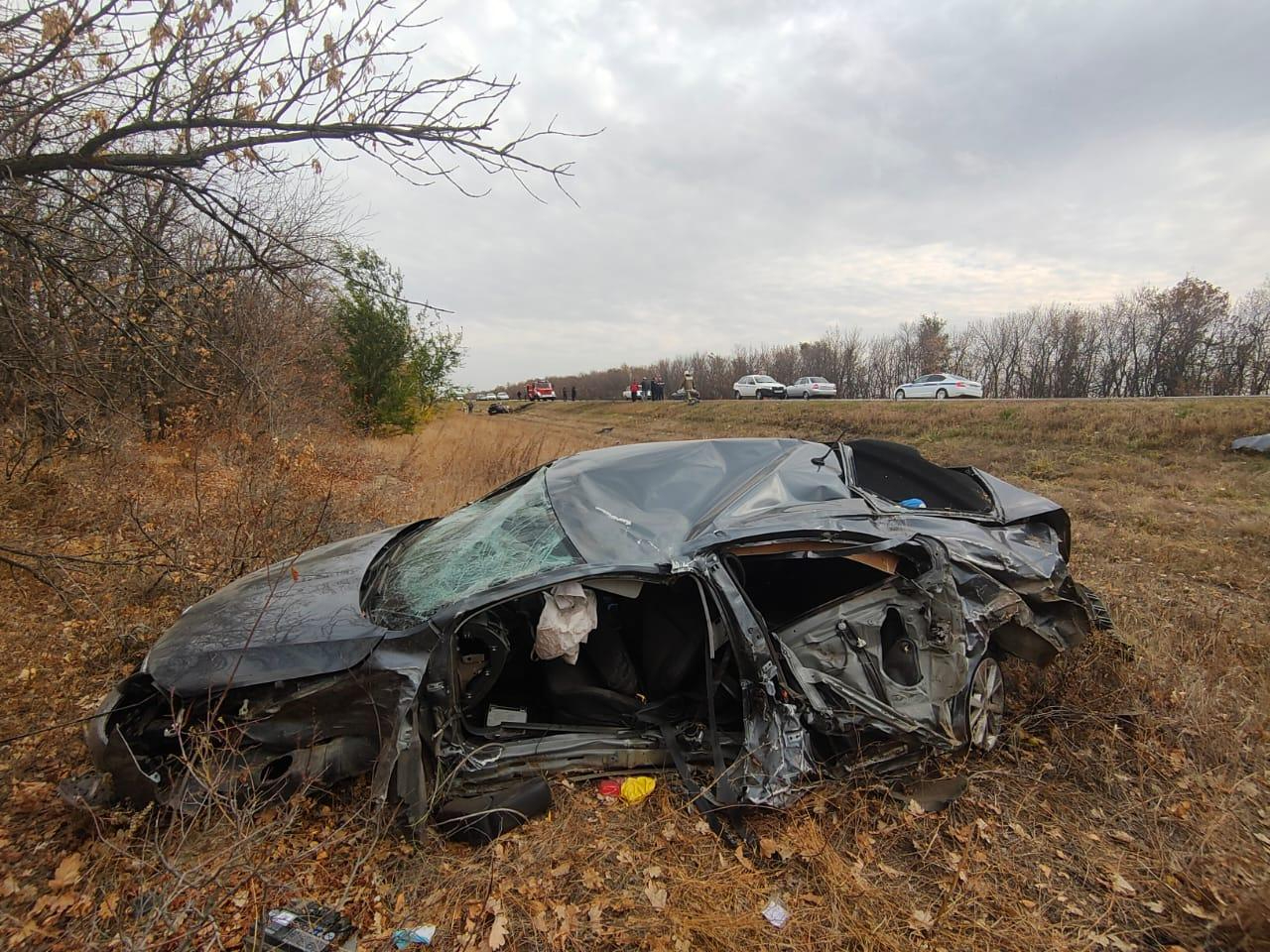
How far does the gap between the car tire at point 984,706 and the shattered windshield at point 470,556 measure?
6.40ft

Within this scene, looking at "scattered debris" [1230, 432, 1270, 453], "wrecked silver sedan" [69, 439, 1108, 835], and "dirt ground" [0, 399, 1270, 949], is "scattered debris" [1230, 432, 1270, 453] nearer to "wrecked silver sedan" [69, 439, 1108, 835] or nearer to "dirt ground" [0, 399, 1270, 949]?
"dirt ground" [0, 399, 1270, 949]

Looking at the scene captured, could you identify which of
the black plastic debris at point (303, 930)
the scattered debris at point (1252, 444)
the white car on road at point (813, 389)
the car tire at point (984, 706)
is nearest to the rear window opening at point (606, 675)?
the black plastic debris at point (303, 930)

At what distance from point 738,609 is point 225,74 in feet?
11.7

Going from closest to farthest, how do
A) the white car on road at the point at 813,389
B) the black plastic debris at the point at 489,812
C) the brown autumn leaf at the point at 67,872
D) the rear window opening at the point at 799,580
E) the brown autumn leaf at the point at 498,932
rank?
the brown autumn leaf at the point at 498,932 → the brown autumn leaf at the point at 67,872 → the black plastic debris at the point at 489,812 → the rear window opening at the point at 799,580 → the white car on road at the point at 813,389

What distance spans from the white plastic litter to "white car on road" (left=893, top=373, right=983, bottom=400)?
23809 mm

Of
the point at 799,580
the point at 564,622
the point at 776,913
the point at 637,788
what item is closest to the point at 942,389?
the point at 799,580

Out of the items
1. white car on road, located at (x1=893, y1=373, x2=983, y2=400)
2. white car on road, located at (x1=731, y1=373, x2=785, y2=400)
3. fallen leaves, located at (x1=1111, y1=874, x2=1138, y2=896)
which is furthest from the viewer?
white car on road, located at (x1=731, y1=373, x2=785, y2=400)

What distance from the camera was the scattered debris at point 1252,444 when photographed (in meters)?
9.66

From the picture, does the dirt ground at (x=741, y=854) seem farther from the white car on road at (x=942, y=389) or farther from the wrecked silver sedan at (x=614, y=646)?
the white car on road at (x=942, y=389)

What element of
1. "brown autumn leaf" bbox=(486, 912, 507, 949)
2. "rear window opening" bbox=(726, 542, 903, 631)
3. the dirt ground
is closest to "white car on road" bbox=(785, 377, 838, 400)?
the dirt ground

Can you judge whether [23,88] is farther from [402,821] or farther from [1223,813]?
[1223,813]

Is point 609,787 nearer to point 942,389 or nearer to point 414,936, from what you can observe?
point 414,936

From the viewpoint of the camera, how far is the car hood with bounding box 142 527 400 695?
229 centimetres

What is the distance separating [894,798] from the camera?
267cm
